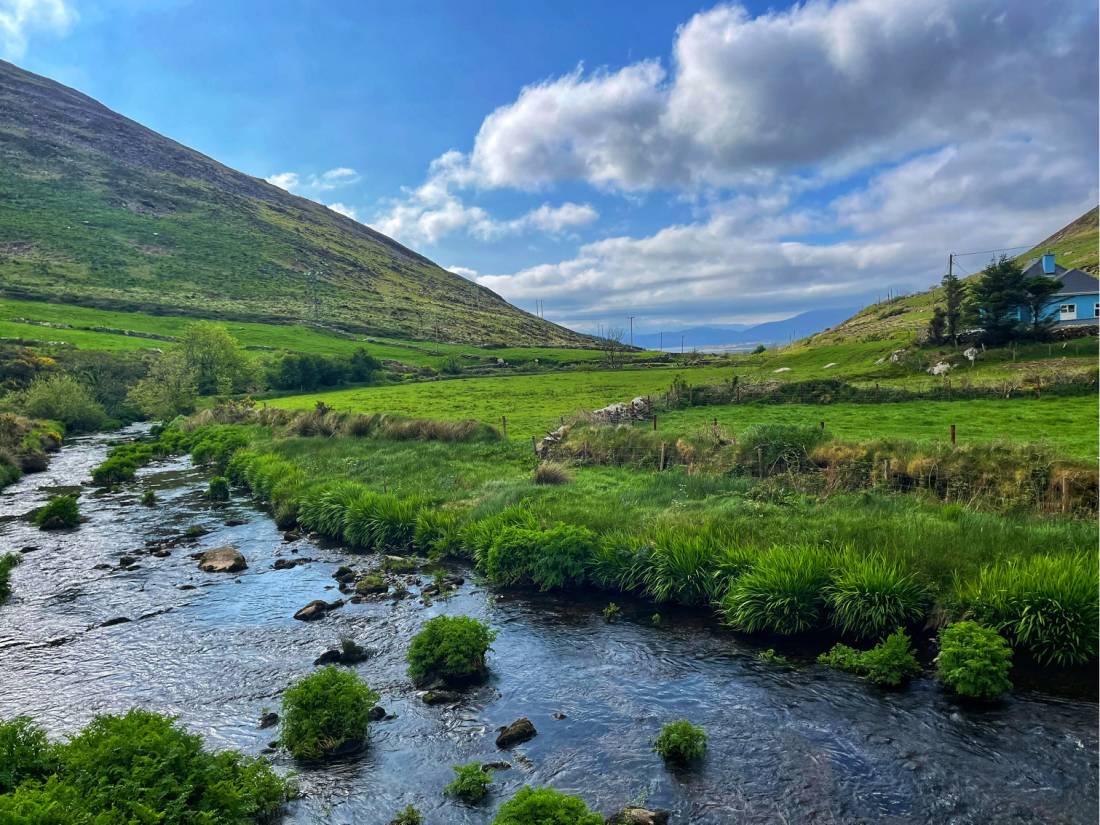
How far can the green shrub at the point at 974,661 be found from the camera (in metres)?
13.1

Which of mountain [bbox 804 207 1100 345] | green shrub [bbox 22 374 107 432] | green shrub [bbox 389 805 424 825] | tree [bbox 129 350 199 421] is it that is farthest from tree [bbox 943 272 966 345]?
green shrub [bbox 22 374 107 432]

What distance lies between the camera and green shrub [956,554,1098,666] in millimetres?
14086

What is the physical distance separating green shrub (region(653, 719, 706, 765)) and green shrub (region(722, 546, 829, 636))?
5.56 metres

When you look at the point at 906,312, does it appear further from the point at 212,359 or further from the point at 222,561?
the point at 222,561

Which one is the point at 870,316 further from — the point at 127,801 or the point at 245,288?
the point at 127,801

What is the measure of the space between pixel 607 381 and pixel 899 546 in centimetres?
8347

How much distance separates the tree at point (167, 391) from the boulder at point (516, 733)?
8056 centimetres

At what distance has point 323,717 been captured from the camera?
504 inches

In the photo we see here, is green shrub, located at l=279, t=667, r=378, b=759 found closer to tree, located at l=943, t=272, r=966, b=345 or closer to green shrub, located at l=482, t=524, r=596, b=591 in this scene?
green shrub, located at l=482, t=524, r=596, b=591

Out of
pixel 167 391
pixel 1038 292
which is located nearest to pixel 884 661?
pixel 1038 292

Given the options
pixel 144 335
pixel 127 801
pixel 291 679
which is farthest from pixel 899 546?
pixel 144 335

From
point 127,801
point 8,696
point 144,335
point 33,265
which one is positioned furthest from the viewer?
point 33,265

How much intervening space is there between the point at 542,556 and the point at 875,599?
34.3 feet

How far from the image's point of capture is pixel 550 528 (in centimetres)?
2331
